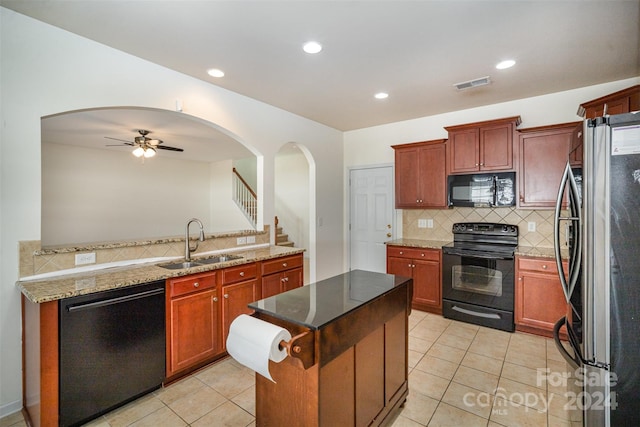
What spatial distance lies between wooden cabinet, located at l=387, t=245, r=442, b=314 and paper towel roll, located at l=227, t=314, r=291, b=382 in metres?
3.12

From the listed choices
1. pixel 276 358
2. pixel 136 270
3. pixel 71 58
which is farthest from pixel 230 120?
pixel 276 358

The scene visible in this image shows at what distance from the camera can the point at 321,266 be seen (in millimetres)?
4898

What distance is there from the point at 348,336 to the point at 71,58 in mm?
2927

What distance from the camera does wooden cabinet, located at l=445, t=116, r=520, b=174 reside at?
360 cm

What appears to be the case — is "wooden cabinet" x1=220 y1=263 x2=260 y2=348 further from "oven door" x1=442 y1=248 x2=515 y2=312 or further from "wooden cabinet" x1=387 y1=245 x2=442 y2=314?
"oven door" x1=442 y1=248 x2=515 y2=312

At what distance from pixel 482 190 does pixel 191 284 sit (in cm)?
359

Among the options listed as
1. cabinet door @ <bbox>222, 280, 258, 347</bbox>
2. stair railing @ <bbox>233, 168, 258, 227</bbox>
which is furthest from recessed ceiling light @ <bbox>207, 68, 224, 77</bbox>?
stair railing @ <bbox>233, 168, 258, 227</bbox>

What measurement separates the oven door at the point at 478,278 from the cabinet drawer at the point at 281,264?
A: 74.8 inches

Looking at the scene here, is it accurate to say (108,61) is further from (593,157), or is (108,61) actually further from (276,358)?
(593,157)

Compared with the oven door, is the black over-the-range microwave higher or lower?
higher

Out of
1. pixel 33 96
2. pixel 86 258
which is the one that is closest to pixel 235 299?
pixel 86 258

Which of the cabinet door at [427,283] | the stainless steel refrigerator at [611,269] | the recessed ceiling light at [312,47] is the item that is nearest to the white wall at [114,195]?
the cabinet door at [427,283]

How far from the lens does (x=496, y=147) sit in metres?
3.68

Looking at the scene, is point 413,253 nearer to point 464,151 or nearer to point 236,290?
point 464,151
